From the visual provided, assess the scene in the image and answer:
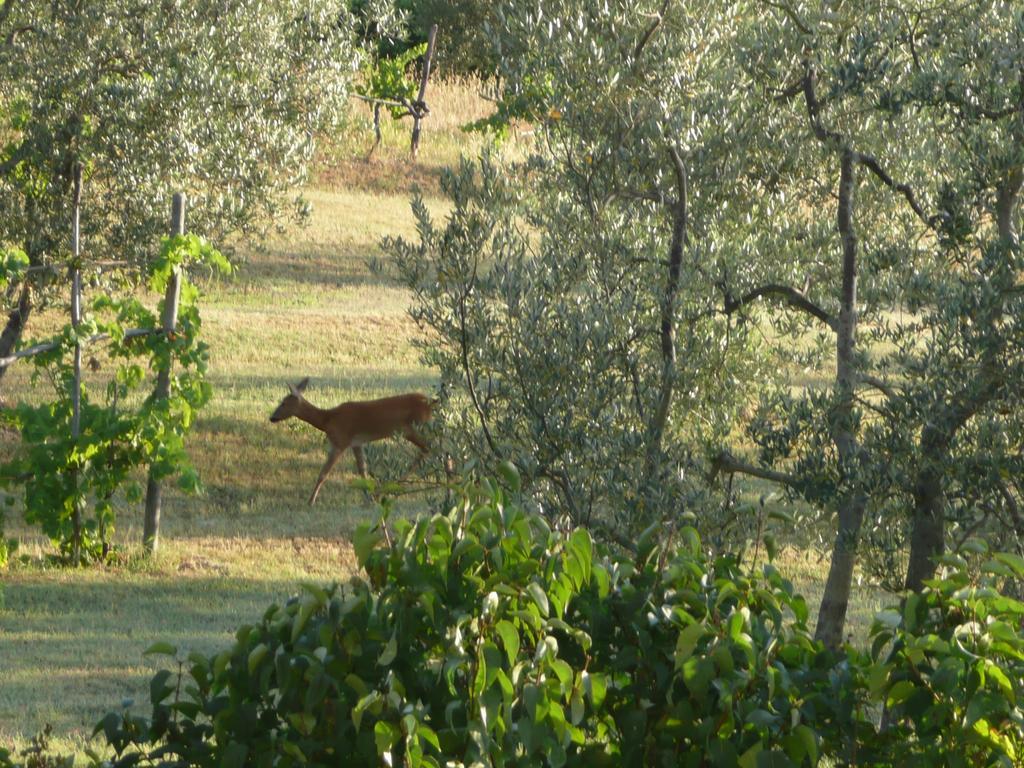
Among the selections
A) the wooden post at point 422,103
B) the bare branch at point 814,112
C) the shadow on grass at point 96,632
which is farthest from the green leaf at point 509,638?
the wooden post at point 422,103

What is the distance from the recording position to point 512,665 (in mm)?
3158

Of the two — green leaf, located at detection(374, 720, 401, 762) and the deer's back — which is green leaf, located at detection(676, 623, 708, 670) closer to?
green leaf, located at detection(374, 720, 401, 762)

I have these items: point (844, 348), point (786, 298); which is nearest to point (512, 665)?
point (844, 348)

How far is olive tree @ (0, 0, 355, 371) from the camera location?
11.7 m

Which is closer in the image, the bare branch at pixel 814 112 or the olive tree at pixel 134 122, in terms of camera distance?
the bare branch at pixel 814 112

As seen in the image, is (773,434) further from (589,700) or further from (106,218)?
(106,218)

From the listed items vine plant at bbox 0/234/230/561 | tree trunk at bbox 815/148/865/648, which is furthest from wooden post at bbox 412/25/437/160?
tree trunk at bbox 815/148/865/648

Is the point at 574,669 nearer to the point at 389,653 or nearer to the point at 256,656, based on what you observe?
the point at 389,653

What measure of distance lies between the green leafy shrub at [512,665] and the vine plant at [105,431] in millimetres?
7212

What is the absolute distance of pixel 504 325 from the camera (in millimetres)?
5836

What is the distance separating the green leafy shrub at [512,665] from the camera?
3146 millimetres

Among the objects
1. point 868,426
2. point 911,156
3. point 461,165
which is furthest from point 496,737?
point 911,156

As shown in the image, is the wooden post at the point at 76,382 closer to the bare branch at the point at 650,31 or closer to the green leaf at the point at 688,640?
the bare branch at the point at 650,31

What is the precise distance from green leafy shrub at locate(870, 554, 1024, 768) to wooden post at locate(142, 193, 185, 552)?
27.2ft
